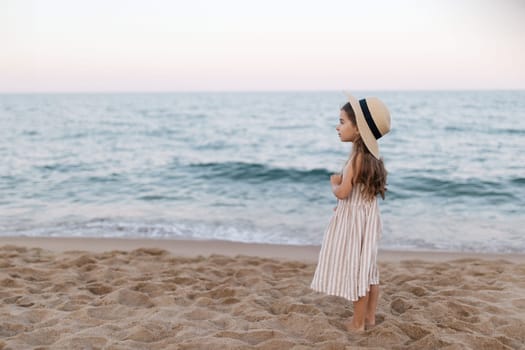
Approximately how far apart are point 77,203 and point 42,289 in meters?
5.55

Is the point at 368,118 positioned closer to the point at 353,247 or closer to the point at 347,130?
the point at 347,130

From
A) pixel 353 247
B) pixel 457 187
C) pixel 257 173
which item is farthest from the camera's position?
pixel 257 173

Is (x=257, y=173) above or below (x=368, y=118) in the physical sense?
below

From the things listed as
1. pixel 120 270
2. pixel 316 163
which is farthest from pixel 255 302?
pixel 316 163

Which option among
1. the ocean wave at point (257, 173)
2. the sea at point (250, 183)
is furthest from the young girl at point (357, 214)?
the ocean wave at point (257, 173)

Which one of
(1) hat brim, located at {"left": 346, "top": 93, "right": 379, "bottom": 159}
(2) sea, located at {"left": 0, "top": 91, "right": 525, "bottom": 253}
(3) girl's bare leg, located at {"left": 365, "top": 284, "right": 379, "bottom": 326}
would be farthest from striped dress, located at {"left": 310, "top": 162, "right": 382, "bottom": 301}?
(2) sea, located at {"left": 0, "top": 91, "right": 525, "bottom": 253}

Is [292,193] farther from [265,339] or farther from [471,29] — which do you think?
[471,29]

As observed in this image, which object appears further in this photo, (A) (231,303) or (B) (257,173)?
(B) (257,173)

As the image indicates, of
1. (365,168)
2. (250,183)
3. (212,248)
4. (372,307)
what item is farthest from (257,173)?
(365,168)

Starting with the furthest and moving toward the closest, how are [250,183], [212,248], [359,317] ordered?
[250,183] → [212,248] → [359,317]

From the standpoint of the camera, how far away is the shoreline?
6.19 m

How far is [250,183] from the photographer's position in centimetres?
1241

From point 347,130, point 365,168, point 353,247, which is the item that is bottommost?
point 353,247

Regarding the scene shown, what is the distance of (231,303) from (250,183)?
8260 millimetres
